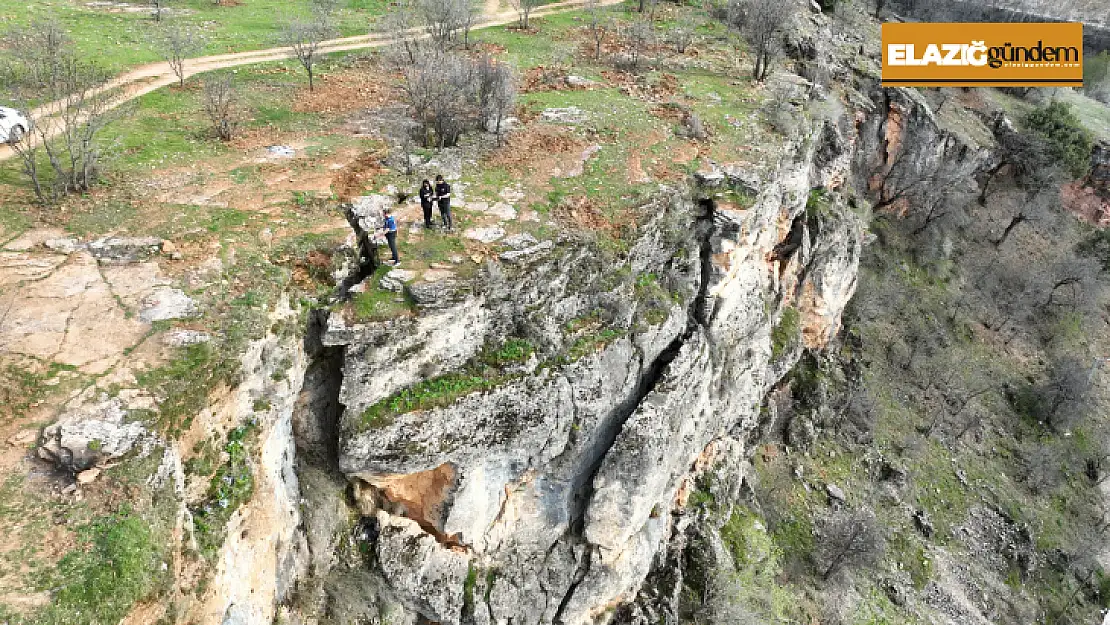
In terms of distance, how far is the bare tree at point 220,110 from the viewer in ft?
72.1

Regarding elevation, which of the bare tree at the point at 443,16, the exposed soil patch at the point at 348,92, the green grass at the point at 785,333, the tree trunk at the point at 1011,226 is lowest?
the green grass at the point at 785,333

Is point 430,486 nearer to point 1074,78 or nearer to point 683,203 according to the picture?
point 683,203

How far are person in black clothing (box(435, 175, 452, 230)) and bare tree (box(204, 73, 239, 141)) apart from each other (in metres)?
10.3

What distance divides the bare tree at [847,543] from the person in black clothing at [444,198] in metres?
22.4

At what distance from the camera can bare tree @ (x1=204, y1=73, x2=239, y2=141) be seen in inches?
866

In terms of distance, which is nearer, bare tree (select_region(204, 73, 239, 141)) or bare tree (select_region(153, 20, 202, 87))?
bare tree (select_region(204, 73, 239, 141))

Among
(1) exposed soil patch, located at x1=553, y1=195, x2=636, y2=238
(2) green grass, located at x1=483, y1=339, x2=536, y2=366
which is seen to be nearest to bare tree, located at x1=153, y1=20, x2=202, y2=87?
(1) exposed soil patch, located at x1=553, y1=195, x2=636, y2=238

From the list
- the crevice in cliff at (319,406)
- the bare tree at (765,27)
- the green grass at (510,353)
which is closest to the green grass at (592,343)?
the green grass at (510,353)

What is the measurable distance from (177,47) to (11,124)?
751cm

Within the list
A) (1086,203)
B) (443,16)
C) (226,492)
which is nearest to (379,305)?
(226,492)

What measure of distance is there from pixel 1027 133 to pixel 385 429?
55.9 metres

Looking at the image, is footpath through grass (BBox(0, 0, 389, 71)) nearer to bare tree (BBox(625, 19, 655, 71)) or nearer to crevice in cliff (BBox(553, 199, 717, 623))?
bare tree (BBox(625, 19, 655, 71))

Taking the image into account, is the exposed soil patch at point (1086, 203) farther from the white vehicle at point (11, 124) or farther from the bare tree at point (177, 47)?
the white vehicle at point (11, 124)

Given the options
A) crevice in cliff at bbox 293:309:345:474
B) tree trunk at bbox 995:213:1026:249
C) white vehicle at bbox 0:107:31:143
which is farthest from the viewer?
tree trunk at bbox 995:213:1026:249
